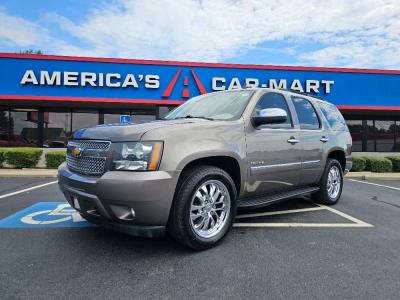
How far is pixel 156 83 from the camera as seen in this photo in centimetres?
1520

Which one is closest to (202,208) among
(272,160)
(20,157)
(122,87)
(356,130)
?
(272,160)

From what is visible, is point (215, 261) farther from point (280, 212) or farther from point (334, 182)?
point (334, 182)

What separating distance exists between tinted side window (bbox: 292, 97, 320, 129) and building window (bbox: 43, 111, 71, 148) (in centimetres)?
Result: 1424

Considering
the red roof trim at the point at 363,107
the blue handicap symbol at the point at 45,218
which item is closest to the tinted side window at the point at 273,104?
the blue handicap symbol at the point at 45,218

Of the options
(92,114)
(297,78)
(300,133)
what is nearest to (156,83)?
(92,114)

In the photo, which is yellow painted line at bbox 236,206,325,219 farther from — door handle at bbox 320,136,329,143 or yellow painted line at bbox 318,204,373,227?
door handle at bbox 320,136,329,143

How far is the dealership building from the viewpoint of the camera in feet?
48.3

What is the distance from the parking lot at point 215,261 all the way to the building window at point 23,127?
13.3 m

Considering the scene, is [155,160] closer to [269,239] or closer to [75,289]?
[75,289]

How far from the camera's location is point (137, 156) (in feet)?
9.96

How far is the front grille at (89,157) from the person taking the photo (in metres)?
3.16

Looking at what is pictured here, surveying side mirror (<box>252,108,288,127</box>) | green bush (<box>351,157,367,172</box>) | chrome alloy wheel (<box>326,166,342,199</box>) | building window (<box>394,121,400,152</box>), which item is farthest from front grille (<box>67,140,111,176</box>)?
building window (<box>394,121,400,152</box>)

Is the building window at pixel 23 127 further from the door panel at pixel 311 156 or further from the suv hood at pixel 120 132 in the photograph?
the door panel at pixel 311 156

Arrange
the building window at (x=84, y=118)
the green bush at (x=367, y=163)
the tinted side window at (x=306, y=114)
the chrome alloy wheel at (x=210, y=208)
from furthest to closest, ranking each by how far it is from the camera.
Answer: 1. the building window at (x=84, y=118)
2. the green bush at (x=367, y=163)
3. the tinted side window at (x=306, y=114)
4. the chrome alloy wheel at (x=210, y=208)
